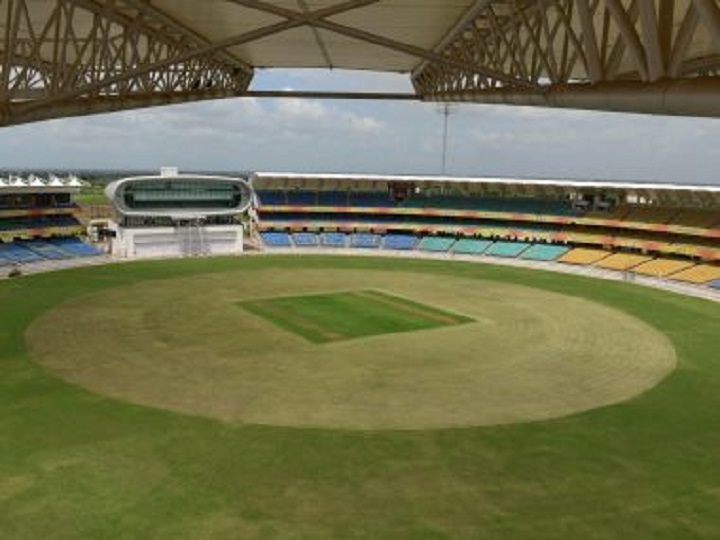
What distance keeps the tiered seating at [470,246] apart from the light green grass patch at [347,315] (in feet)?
94.2

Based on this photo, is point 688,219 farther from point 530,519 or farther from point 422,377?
point 530,519

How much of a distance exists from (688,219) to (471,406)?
5165cm

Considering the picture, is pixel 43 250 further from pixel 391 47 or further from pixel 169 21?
pixel 391 47

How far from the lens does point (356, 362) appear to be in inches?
1398

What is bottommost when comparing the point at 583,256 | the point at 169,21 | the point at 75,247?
the point at 75,247

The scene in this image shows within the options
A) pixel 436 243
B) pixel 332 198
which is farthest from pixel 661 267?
pixel 332 198

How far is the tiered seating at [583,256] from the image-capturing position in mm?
74062

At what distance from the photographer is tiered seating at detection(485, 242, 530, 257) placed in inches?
3140

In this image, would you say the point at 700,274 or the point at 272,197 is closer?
the point at 700,274

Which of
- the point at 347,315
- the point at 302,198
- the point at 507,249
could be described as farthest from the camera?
the point at 302,198

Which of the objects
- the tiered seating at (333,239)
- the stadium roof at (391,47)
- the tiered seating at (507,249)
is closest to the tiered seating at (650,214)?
the tiered seating at (507,249)

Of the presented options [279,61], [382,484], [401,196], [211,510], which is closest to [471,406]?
[382,484]

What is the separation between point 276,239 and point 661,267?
140 ft

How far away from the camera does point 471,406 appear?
95.8ft
